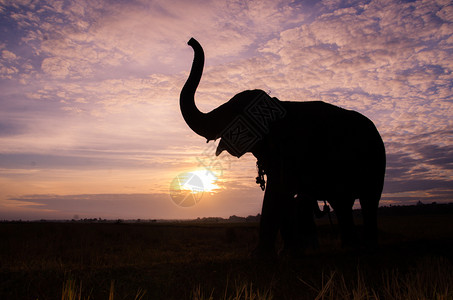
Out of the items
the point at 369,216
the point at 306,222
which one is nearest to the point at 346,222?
the point at 369,216

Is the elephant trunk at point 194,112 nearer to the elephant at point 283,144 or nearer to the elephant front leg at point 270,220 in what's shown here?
the elephant at point 283,144

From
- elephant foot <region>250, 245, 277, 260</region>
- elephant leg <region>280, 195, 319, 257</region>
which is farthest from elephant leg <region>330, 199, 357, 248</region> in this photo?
elephant foot <region>250, 245, 277, 260</region>

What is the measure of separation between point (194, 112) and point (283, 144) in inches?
77.7

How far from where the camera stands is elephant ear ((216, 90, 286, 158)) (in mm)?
7148

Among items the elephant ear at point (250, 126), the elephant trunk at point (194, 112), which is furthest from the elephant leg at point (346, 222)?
the elephant trunk at point (194, 112)

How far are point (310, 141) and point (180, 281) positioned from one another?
4.51 meters

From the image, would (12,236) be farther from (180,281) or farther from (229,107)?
(180,281)

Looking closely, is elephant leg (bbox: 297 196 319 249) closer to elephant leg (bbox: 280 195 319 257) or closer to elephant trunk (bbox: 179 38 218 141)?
elephant leg (bbox: 280 195 319 257)

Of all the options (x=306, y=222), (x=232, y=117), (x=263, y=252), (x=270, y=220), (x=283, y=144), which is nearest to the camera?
(x=263, y=252)

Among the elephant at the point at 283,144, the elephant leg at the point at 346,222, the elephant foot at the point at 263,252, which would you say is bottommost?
the elephant foot at the point at 263,252

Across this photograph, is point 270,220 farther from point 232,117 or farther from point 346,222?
point 346,222

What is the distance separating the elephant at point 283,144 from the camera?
22.4ft

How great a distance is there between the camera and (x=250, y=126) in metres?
7.20

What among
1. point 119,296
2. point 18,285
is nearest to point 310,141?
point 119,296
